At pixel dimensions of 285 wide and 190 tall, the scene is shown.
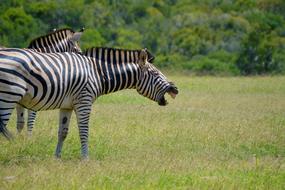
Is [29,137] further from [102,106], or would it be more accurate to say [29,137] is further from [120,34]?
[120,34]

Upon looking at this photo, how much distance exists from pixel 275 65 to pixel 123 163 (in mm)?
31088

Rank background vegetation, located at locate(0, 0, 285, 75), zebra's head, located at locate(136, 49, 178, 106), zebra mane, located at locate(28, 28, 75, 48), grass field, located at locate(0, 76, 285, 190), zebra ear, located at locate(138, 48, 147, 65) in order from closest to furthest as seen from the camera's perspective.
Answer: grass field, located at locate(0, 76, 285, 190) < zebra ear, located at locate(138, 48, 147, 65) < zebra's head, located at locate(136, 49, 178, 106) < zebra mane, located at locate(28, 28, 75, 48) < background vegetation, located at locate(0, 0, 285, 75)

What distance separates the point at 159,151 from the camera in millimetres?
11289

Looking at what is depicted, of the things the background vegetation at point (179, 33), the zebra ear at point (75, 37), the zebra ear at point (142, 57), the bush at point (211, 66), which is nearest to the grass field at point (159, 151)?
the zebra ear at point (142, 57)

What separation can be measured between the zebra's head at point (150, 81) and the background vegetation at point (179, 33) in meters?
26.9

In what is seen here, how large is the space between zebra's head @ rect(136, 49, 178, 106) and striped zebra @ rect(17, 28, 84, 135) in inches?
87.1

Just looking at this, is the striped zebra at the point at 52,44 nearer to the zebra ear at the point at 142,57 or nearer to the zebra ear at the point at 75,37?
the zebra ear at the point at 75,37

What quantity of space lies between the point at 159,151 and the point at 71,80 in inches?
80.8

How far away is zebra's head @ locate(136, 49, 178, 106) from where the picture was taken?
36.5 ft

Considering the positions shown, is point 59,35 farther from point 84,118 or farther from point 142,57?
point 84,118

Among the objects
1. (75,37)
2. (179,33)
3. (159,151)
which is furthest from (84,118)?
(179,33)

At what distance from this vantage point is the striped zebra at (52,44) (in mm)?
12875

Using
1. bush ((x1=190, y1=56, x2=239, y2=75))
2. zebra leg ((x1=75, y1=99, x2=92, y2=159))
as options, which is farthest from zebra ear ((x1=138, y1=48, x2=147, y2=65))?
bush ((x1=190, y1=56, x2=239, y2=75))

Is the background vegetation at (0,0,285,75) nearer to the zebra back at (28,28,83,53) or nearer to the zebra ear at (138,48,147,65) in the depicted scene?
the zebra back at (28,28,83,53)
